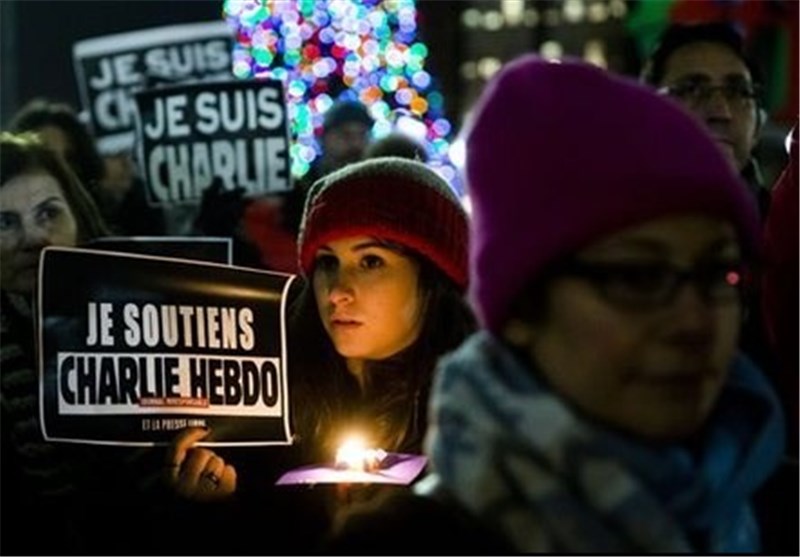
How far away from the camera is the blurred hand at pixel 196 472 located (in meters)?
3.72

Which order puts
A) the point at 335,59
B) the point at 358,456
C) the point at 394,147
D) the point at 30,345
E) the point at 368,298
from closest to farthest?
the point at 358,456
the point at 368,298
the point at 30,345
the point at 394,147
the point at 335,59

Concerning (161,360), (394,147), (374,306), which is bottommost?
(161,360)

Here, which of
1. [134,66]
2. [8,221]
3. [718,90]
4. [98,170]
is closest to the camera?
[8,221]

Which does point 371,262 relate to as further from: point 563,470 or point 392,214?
point 563,470

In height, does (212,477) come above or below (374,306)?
below

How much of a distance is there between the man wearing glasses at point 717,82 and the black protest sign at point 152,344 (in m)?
1.21

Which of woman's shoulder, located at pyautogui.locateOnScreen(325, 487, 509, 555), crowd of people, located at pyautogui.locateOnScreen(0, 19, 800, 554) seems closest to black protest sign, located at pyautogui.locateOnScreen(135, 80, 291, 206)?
crowd of people, located at pyautogui.locateOnScreen(0, 19, 800, 554)

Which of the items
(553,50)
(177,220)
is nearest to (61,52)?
(177,220)

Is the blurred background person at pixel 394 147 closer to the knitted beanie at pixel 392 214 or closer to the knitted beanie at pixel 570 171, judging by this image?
the knitted beanie at pixel 392 214

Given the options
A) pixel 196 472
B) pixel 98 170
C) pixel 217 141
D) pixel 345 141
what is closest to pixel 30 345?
pixel 196 472

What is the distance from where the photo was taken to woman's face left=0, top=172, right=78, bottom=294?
14.0ft

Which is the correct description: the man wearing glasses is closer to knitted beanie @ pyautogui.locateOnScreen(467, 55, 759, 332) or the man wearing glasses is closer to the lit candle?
the lit candle

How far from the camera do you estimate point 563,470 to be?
2207mm

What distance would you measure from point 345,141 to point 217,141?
0.76m
